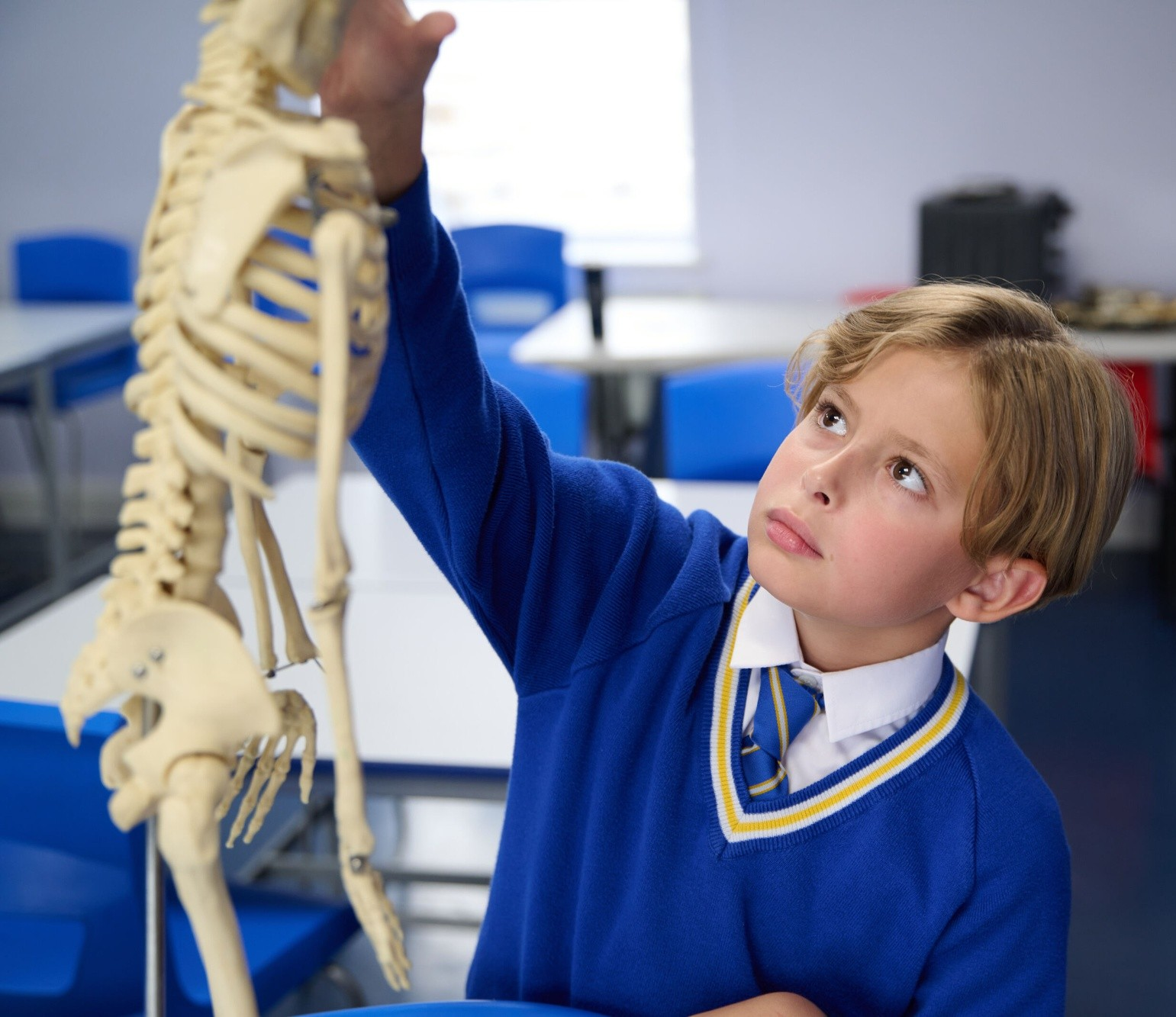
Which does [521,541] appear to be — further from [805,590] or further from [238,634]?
[238,634]

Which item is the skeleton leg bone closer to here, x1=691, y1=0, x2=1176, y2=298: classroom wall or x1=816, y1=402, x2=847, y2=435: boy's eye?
x1=816, y1=402, x2=847, y2=435: boy's eye

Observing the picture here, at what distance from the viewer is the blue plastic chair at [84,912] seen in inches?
50.3

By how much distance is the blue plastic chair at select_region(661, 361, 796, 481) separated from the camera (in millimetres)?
2555

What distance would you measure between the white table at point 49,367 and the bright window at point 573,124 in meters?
1.40

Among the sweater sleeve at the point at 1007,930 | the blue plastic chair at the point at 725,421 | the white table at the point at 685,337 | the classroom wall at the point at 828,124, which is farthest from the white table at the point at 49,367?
the sweater sleeve at the point at 1007,930

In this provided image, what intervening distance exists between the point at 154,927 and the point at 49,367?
3.50m

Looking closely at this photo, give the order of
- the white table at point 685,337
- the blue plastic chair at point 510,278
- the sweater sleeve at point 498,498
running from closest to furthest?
1. the sweater sleeve at point 498,498
2. the white table at point 685,337
3. the blue plastic chair at point 510,278

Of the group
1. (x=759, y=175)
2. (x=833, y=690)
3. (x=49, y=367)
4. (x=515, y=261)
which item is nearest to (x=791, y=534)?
(x=833, y=690)

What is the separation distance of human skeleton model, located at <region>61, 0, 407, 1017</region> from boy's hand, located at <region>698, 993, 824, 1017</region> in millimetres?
377

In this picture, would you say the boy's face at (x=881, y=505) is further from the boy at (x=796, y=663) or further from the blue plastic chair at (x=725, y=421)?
the blue plastic chair at (x=725, y=421)

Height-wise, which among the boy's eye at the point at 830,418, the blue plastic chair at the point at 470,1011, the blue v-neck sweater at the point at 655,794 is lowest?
the blue plastic chair at the point at 470,1011

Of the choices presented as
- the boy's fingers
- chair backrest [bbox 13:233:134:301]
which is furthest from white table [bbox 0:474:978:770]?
chair backrest [bbox 13:233:134:301]

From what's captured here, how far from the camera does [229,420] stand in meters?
0.62

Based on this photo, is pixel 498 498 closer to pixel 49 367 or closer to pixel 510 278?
pixel 49 367
